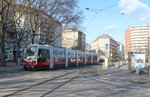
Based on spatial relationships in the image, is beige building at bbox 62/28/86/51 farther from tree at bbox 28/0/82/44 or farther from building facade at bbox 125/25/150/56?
tree at bbox 28/0/82/44

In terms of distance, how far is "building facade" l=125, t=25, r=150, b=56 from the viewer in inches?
3291

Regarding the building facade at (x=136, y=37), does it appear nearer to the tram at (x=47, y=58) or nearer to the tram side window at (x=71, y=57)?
the tram side window at (x=71, y=57)

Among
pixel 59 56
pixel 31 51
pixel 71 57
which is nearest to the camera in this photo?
pixel 31 51

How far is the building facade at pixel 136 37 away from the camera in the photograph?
274 feet

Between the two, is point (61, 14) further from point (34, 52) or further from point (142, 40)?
point (142, 40)

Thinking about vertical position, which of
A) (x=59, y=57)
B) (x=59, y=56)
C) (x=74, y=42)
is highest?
(x=74, y=42)

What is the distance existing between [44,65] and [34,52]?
8.03 feet

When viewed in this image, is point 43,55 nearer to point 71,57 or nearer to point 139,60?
point 139,60

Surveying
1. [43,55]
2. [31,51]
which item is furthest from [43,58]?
[31,51]

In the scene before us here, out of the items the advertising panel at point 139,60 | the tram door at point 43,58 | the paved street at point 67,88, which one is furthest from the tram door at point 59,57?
the paved street at point 67,88

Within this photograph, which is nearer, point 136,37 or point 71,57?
point 71,57

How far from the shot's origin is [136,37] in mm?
87188

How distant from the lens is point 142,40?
85500mm

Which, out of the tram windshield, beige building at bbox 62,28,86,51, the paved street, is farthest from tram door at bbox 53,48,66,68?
beige building at bbox 62,28,86,51
